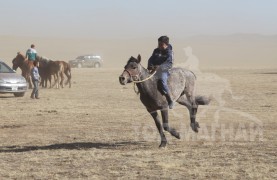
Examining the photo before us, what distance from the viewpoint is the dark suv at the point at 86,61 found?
70688 millimetres

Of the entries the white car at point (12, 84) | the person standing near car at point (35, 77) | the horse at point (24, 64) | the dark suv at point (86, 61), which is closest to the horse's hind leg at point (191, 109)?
the person standing near car at point (35, 77)

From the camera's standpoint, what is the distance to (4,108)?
20.1 metres

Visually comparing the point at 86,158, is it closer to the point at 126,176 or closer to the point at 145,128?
the point at 126,176

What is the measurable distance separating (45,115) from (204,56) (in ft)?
322

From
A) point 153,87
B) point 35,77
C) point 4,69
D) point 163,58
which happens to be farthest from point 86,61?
point 153,87

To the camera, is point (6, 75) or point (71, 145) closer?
point (71, 145)

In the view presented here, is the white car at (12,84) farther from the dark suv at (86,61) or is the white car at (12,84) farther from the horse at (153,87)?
the dark suv at (86,61)

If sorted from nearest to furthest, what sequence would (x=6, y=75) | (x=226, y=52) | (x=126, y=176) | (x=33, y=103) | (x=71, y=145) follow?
(x=126, y=176) < (x=71, y=145) < (x=33, y=103) < (x=6, y=75) < (x=226, y=52)

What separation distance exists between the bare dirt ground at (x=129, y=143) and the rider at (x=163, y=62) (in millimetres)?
1219

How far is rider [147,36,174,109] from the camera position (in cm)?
1173

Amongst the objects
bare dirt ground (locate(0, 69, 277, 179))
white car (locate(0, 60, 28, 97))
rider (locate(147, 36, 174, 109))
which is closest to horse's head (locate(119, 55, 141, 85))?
rider (locate(147, 36, 174, 109))

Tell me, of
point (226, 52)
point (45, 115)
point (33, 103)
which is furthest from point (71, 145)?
point (226, 52)

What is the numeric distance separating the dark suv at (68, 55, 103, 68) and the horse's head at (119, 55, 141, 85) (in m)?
59.1

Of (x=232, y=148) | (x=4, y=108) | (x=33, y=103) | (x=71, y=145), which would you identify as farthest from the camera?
(x=33, y=103)
